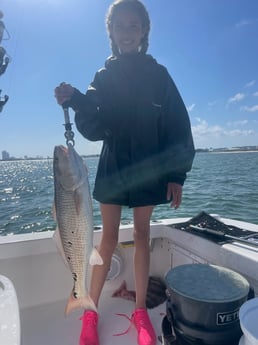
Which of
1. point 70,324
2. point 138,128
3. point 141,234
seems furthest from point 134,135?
point 70,324

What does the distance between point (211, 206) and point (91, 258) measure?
24.8ft

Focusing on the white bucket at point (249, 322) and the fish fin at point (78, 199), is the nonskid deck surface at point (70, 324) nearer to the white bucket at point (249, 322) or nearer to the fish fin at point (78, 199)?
the white bucket at point (249, 322)

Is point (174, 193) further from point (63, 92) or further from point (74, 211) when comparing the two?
point (63, 92)

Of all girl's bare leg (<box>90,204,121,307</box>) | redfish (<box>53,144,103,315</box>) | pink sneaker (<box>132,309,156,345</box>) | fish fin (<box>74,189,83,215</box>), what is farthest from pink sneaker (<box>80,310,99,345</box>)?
fish fin (<box>74,189,83,215</box>)

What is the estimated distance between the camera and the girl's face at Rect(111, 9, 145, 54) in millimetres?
1910

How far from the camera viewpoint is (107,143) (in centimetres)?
201

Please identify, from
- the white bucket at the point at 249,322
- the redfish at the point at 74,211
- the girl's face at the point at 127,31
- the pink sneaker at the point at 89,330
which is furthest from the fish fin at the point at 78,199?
the girl's face at the point at 127,31

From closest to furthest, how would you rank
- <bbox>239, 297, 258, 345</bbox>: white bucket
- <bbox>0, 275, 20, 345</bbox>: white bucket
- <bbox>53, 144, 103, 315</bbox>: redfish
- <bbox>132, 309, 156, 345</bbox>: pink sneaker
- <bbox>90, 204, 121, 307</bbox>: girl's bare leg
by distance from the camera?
<bbox>0, 275, 20, 345</bbox>: white bucket
<bbox>239, 297, 258, 345</bbox>: white bucket
<bbox>53, 144, 103, 315</bbox>: redfish
<bbox>132, 309, 156, 345</bbox>: pink sneaker
<bbox>90, 204, 121, 307</bbox>: girl's bare leg

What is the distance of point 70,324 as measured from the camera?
2266mm

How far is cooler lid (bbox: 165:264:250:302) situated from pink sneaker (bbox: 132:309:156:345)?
508mm

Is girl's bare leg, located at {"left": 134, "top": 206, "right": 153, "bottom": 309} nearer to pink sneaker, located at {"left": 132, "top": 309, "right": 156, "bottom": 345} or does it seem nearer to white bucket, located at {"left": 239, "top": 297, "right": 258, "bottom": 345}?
pink sneaker, located at {"left": 132, "top": 309, "right": 156, "bottom": 345}

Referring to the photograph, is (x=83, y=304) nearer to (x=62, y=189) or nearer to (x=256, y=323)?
(x=62, y=189)

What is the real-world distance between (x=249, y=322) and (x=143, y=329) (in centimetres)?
92

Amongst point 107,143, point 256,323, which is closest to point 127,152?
point 107,143
